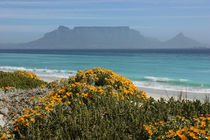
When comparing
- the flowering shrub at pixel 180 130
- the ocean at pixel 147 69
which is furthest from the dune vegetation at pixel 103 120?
the ocean at pixel 147 69

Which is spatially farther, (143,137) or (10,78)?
(10,78)

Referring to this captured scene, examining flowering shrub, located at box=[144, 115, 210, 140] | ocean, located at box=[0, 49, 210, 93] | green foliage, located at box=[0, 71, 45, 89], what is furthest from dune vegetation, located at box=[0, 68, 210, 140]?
Answer: green foliage, located at box=[0, 71, 45, 89]

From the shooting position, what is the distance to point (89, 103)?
6.70 m

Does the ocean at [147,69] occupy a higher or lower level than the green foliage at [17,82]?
higher

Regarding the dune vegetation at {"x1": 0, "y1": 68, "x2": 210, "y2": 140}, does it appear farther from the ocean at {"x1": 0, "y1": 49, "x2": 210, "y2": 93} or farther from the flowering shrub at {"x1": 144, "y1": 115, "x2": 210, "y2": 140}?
the ocean at {"x1": 0, "y1": 49, "x2": 210, "y2": 93}

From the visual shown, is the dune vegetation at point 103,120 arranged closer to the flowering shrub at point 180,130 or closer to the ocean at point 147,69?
the flowering shrub at point 180,130

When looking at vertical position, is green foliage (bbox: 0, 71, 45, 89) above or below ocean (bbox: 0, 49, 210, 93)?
below

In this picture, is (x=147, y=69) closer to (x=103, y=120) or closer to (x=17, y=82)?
(x=17, y=82)

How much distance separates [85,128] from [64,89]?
256cm

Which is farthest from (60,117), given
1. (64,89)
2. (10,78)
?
(10,78)

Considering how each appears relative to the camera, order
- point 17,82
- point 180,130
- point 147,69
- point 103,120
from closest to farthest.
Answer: point 180,130 → point 103,120 → point 17,82 → point 147,69

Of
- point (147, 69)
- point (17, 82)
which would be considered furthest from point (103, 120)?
point (147, 69)

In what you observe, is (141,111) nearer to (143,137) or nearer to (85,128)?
(143,137)

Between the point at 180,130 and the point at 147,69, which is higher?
the point at 147,69
